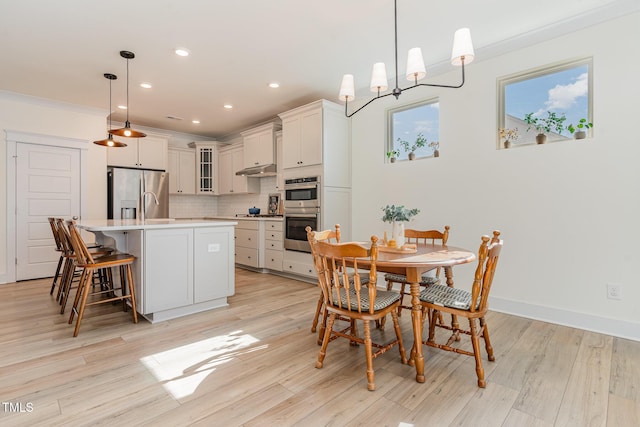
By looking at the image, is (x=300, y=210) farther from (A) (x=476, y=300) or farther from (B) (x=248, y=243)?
(A) (x=476, y=300)

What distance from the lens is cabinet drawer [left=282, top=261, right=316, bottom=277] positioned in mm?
4410

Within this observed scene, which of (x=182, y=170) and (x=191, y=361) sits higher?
(x=182, y=170)

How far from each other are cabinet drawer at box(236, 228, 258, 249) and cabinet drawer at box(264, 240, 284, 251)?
0.70ft

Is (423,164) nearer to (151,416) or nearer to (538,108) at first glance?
(538,108)

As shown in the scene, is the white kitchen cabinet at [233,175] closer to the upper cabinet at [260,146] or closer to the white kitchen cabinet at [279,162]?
the upper cabinet at [260,146]

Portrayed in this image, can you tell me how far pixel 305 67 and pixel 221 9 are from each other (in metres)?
1.28

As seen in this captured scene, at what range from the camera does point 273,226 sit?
5.06 meters

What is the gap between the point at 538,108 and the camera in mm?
A: 3096

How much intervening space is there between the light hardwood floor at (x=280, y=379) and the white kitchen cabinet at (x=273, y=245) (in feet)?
6.71

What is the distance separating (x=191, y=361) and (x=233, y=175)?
470cm

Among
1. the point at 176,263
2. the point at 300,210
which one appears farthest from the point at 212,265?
the point at 300,210

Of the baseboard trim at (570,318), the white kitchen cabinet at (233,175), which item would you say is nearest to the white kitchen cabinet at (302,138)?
the white kitchen cabinet at (233,175)

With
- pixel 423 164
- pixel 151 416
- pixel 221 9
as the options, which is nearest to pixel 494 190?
pixel 423 164

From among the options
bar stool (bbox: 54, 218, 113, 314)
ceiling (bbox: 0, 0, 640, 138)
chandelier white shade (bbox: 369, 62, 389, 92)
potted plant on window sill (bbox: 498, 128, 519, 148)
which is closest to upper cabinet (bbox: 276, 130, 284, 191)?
ceiling (bbox: 0, 0, 640, 138)
